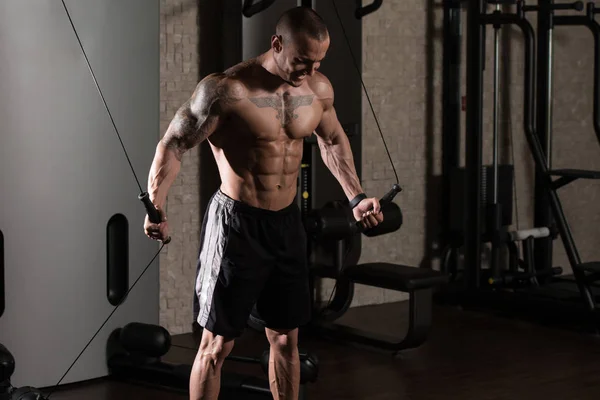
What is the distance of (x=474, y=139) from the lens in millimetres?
5492

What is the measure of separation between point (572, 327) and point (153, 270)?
2.17 meters

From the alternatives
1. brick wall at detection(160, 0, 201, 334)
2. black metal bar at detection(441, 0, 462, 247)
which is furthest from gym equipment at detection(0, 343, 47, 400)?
black metal bar at detection(441, 0, 462, 247)

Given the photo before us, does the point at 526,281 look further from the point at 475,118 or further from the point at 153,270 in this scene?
the point at 153,270

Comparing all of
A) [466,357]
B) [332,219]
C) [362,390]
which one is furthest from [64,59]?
[466,357]

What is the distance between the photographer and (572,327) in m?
5.21

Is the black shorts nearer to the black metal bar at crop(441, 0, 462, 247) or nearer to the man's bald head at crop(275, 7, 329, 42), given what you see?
the man's bald head at crop(275, 7, 329, 42)

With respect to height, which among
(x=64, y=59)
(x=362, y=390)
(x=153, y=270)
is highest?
(x=64, y=59)

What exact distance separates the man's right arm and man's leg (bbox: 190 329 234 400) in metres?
0.46

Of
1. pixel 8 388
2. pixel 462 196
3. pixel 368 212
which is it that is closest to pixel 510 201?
pixel 462 196

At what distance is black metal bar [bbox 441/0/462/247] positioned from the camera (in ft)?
19.0

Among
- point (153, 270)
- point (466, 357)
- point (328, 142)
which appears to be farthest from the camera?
point (466, 357)

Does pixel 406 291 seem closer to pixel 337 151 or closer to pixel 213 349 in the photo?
pixel 337 151

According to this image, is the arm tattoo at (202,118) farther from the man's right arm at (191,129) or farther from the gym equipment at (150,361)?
the gym equipment at (150,361)

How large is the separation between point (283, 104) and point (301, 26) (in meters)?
0.26
